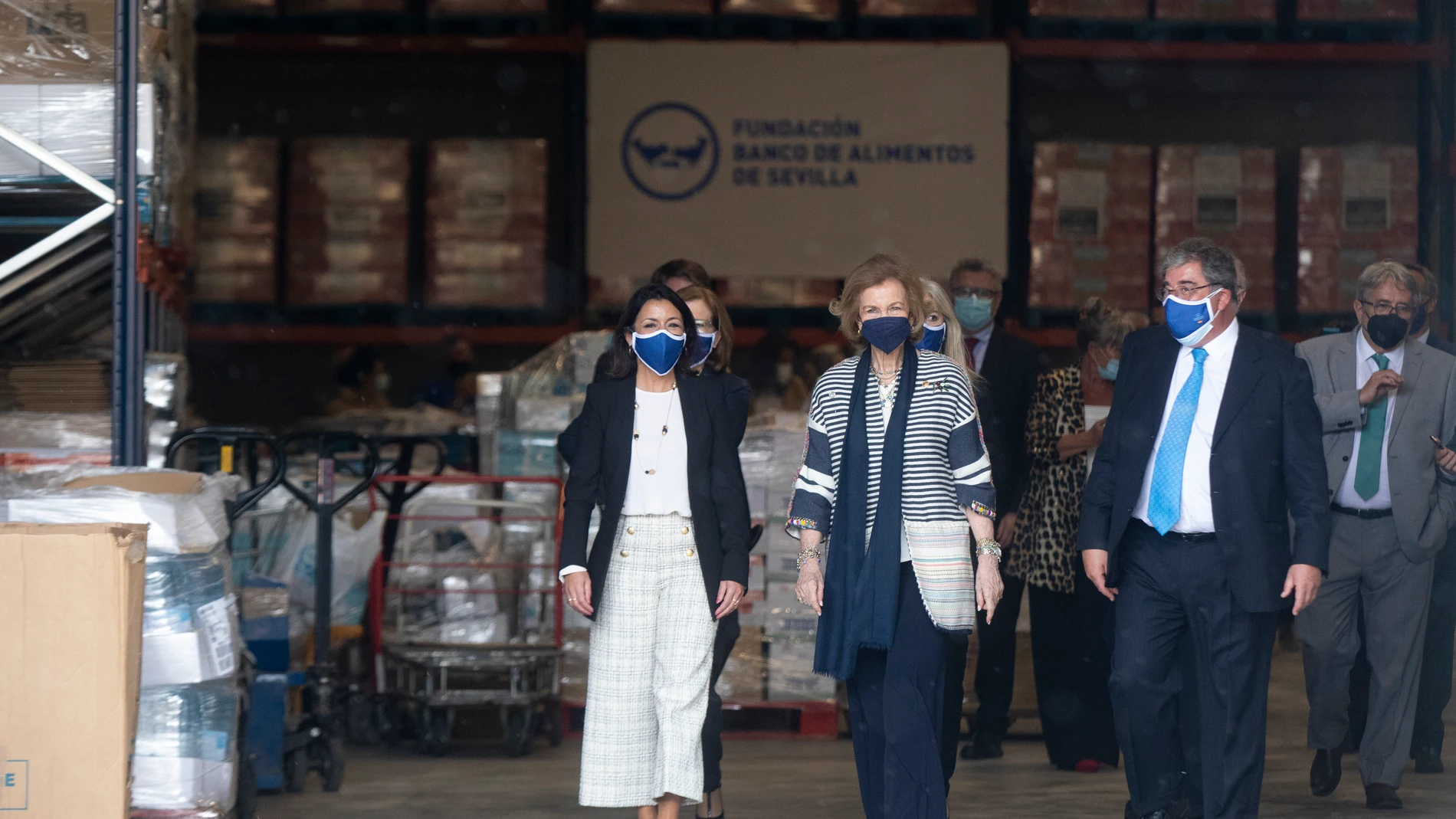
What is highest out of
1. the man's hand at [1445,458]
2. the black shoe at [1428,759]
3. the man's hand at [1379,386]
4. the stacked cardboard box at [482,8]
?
the stacked cardboard box at [482,8]

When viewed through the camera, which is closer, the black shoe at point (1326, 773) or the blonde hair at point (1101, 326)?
the black shoe at point (1326, 773)

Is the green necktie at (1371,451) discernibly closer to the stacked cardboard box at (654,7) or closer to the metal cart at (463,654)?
the metal cart at (463,654)

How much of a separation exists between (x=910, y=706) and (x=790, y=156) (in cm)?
807

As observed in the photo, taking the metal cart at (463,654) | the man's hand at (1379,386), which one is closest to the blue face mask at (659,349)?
the metal cart at (463,654)

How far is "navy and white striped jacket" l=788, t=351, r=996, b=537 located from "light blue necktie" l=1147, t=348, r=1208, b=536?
19.3 inches

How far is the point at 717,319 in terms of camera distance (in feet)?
16.9

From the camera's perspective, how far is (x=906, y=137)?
A: 11.9m

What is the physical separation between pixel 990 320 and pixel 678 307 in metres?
2.05

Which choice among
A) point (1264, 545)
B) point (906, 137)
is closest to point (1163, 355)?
point (1264, 545)

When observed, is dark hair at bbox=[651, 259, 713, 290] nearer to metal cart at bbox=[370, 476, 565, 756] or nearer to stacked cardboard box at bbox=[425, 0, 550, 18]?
metal cart at bbox=[370, 476, 565, 756]

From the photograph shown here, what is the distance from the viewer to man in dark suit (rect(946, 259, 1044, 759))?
20.4 ft

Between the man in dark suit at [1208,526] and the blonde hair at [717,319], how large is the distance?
4.29 ft

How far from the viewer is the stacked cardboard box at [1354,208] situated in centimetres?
1131

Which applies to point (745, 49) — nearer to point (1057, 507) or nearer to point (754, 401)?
point (754, 401)
